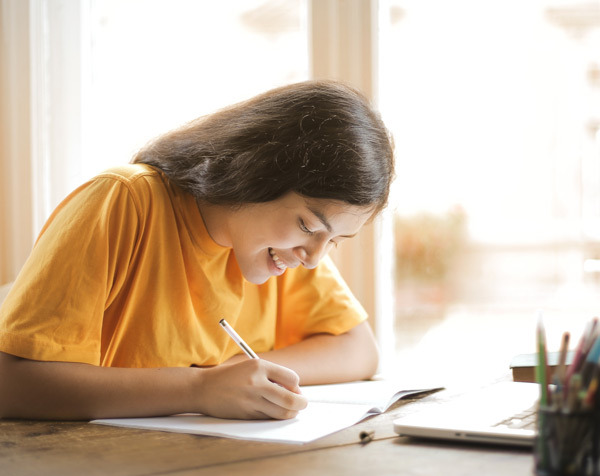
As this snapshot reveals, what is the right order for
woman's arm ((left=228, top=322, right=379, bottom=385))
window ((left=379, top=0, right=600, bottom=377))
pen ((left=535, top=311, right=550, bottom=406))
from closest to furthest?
pen ((left=535, top=311, right=550, bottom=406)) → woman's arm ((left=228, top=322, right=379, bottom=385)) → window ((left=379, top=0, right=600, bottom=377))

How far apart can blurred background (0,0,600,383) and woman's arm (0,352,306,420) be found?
33.6 inches

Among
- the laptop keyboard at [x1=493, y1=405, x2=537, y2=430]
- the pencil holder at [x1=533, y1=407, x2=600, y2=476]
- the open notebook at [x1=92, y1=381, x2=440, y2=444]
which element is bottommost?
the open notebook at [x1=92, y1=381, x2=440, y2=444]

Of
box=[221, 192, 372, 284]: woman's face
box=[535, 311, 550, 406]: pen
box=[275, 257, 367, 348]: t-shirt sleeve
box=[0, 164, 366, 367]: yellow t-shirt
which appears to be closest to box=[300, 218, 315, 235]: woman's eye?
box=[221, 192, 372, 284]: woman's face

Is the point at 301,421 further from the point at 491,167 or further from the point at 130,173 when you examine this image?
the point at 491,167

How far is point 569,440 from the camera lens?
701mm

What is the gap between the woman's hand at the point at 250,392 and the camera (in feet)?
3.55

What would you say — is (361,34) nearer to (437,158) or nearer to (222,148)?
(437,158)

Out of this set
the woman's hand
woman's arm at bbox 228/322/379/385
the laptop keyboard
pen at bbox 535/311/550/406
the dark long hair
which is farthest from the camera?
woman's arm at bbox 228/322/379/385

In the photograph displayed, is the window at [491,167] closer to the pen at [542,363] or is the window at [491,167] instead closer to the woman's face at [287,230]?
the woman's face at [287,230]

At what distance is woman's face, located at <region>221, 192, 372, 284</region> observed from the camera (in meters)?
1.26

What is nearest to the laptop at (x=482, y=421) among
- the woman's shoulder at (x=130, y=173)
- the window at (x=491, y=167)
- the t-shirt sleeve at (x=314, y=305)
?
the t-shirt sleeve at (x=314, y=305)

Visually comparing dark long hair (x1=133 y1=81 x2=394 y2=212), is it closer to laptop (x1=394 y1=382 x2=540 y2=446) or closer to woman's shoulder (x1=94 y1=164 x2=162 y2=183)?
woman's shoulder (x1=94 y1=164 x2=162 y2=183)

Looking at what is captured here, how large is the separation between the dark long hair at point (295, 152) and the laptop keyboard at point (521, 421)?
0.43m

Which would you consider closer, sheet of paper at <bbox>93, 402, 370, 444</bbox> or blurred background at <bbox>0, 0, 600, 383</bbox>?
sheet of paper at <bbox>93, 402, 370, 444</bbox>
